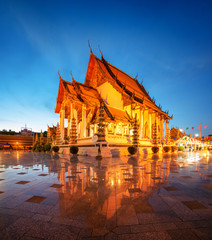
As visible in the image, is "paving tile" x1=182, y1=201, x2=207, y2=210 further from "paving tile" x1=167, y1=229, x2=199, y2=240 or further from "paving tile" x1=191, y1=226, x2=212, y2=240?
"paving tile" x1=167, y1=229, x2=199, y2=240

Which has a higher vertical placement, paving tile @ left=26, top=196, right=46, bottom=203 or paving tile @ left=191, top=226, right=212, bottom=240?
paving tile @ left=191, top=226, right=212, bottom=240

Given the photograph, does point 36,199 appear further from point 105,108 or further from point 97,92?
point 97,92

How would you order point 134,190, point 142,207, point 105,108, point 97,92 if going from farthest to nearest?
point 97,92, point 105,108, point 134,190, point 142,207

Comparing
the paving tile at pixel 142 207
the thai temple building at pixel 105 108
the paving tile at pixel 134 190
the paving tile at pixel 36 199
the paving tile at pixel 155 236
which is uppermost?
the thai temple building at pixel 105 108

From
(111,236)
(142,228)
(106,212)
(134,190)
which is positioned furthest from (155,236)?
(134,190)

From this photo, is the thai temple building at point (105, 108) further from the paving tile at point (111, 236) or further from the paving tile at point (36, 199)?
the paving tile at point (111, 236)

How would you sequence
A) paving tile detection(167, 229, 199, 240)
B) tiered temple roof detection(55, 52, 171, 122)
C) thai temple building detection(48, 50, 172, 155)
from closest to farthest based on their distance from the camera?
paving tile detection(167, 229, 199, 240) → thai temple building detection(48, 50, 172, 155) → tiered temple roof detection(55, 52, 171, 122)

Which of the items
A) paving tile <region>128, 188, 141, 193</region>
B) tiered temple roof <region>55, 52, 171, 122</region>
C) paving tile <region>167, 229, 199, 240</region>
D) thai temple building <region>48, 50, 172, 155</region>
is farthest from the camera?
tiered temple roof <region>55, 52, 171, 122</region>

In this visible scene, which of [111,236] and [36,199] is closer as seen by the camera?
[111,236]

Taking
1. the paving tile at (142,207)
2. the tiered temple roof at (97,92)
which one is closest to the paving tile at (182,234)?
the paving tile at (142,207)

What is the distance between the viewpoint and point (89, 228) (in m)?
1.60

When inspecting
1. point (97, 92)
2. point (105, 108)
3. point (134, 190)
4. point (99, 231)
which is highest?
point (97, 92)

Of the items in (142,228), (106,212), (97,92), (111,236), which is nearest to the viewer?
(111,236)

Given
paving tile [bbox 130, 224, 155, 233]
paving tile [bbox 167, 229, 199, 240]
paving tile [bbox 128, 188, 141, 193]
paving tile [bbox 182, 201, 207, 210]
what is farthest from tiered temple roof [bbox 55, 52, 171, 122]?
paving tile [bbox 167, 229, 199, 240]
